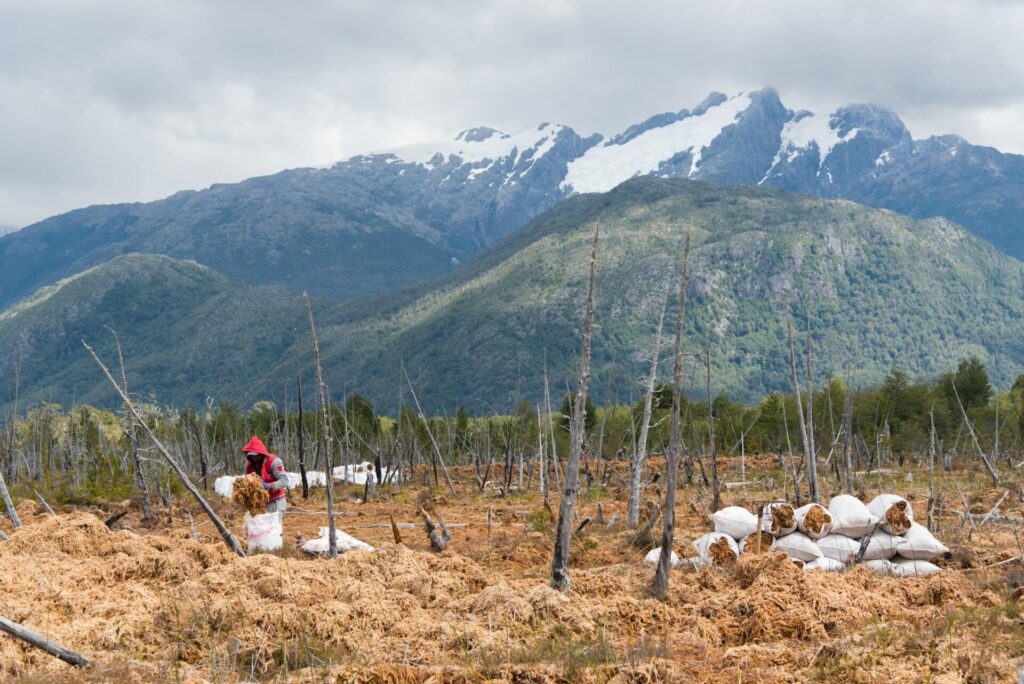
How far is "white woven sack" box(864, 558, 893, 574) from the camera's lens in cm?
1320

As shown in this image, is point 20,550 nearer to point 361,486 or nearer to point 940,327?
point 361,486

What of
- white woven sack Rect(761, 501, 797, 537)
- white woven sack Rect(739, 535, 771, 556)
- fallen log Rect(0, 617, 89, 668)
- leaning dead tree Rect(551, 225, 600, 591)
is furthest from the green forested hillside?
fallen log Rect(0, 617, 89, 668)

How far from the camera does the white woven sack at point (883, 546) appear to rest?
13633 mm

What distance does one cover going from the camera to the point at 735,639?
9344 mm

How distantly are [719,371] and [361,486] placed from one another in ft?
386

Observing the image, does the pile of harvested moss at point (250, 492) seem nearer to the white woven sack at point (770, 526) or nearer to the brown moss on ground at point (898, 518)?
the white woven sack at point (770, 526)

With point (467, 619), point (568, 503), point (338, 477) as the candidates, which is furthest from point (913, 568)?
point (338, 477)

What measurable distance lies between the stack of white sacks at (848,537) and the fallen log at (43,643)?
33.3ft

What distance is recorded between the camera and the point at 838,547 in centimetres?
1384

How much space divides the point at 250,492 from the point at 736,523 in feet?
28.6

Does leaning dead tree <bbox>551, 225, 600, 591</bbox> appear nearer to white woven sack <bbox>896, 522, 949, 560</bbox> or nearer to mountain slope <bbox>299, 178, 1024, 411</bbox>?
white woven sack <bbox>896, 522, 949, 560</bbox>

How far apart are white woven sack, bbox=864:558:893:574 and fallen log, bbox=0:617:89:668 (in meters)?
11.6

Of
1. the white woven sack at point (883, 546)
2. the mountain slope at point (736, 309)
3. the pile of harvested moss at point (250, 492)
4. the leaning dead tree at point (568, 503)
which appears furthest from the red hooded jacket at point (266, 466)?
the mountain slope at point (736, 309)

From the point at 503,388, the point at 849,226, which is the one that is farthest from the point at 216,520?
the point at 849,226
